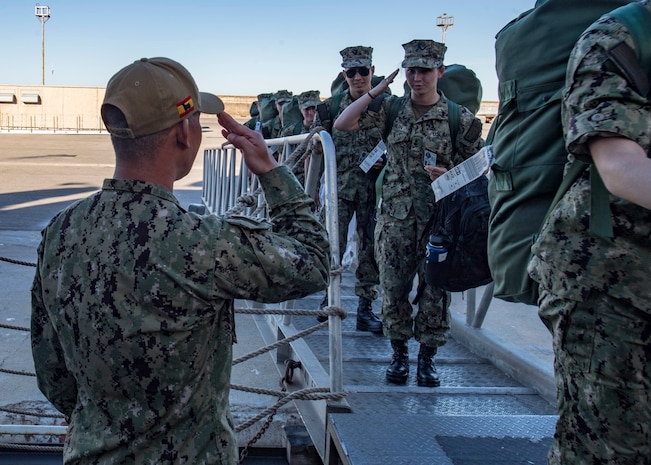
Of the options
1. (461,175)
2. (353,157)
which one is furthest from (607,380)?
(353,157)

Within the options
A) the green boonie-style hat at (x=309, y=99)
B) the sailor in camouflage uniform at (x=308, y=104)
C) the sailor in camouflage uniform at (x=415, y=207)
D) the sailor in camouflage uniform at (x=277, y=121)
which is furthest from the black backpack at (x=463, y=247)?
the sailor in camouflage uniform at (x=277, y=121)

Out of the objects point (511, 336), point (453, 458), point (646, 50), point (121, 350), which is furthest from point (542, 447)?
point (511, 336)

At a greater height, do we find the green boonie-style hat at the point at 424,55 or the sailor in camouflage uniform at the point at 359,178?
the green boonie-style hat at the point at 424,55

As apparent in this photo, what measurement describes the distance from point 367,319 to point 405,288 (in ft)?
2.94

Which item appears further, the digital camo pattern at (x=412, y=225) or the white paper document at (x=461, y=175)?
the digital camo pattern at (x=412, y=225)

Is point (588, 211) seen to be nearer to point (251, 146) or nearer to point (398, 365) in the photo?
point (251, 146)

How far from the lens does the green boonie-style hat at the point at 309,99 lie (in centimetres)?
708

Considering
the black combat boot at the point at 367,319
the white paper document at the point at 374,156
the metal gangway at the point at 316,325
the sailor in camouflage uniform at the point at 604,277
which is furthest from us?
the black combat boot at the point at 367,319

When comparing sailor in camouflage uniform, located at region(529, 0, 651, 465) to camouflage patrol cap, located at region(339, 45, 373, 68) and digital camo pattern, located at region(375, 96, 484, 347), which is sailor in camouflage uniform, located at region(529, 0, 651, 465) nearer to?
digital camo pattern, located at region(375, 96, 484, 347)

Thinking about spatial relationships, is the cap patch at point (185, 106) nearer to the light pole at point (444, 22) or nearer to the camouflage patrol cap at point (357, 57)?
the camouflage patrol cap at point (357, 57)

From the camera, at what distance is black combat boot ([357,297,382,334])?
14.8ft

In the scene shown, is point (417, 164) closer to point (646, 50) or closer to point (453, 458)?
point (453, 458)

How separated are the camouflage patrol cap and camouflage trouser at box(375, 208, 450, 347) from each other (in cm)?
134

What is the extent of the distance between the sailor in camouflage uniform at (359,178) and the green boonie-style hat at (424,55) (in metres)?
0.61
